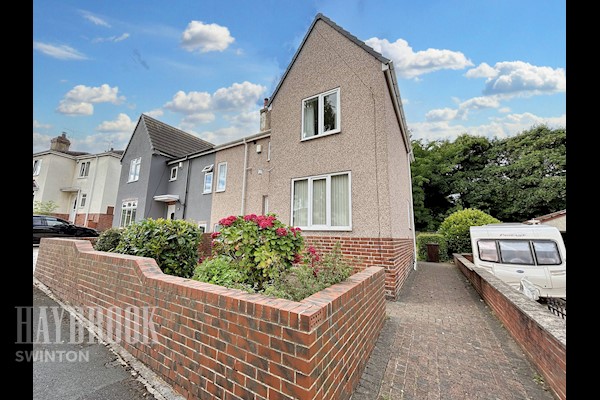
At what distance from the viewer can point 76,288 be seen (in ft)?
15.8

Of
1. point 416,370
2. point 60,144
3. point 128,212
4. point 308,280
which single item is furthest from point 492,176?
point 60,144

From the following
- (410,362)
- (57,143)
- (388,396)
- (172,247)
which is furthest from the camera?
(57,143)

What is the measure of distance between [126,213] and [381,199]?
18909mm

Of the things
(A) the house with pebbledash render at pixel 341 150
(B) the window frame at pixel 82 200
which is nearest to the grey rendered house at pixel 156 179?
(A) the house with pebbledash render at pixel 341 150

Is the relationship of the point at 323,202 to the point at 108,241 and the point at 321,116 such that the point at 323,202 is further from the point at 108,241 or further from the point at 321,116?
the point at 108,241

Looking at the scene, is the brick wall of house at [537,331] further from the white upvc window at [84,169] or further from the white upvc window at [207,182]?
the white upvc window at [84,169]

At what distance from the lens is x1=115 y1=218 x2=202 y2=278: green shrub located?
15.2 ft

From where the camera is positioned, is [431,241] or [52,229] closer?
[52,229]

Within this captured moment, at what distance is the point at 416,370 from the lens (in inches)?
121

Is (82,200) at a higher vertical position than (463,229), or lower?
higher

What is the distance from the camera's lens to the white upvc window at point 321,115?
7371mm

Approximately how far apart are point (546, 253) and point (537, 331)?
223 inches

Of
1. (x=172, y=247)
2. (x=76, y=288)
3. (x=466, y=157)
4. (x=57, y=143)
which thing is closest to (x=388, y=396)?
(x=172, y=247)

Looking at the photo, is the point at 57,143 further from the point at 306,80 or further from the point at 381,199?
the point at 381,199
